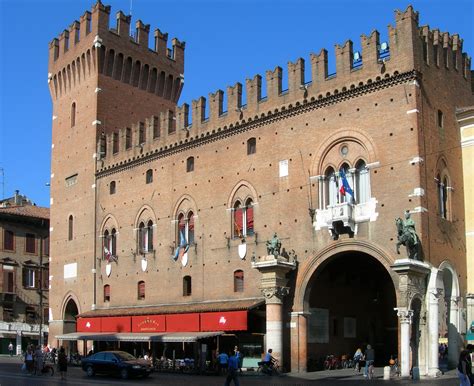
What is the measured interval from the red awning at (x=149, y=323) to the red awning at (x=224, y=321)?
293cm

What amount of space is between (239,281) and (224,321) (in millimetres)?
2143

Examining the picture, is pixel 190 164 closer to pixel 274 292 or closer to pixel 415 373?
pixel 274 292

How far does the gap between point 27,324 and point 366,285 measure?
28.6 m

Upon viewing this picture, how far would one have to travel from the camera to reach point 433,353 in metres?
25.2

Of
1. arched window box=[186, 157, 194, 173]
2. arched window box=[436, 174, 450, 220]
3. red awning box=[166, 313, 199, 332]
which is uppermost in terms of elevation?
arched window box=[186, 157, 194, 173]

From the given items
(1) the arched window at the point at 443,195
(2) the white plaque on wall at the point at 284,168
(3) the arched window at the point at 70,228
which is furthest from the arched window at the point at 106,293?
(1) the arched window at the point at 443,195

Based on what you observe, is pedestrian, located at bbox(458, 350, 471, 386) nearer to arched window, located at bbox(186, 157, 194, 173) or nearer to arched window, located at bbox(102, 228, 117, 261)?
arched window, located at bbox(186, 157, 194, 173)

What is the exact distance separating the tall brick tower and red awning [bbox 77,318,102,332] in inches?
47.7

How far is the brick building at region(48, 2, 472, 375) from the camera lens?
2658cm

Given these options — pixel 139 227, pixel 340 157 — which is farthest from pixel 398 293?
pixel 139 227

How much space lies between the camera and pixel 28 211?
55.5m

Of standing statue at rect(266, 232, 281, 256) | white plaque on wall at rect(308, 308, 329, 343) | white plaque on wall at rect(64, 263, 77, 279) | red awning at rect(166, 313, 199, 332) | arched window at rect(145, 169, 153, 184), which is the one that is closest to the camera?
standing statue at rect(266, 232, 281, 256)

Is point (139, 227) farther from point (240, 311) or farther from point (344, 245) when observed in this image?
point (344, 245)

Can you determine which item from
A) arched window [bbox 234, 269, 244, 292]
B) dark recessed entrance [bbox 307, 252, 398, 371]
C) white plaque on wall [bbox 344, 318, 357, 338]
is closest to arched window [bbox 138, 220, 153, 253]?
arched window [bbox 234, 269, 244, 292]
